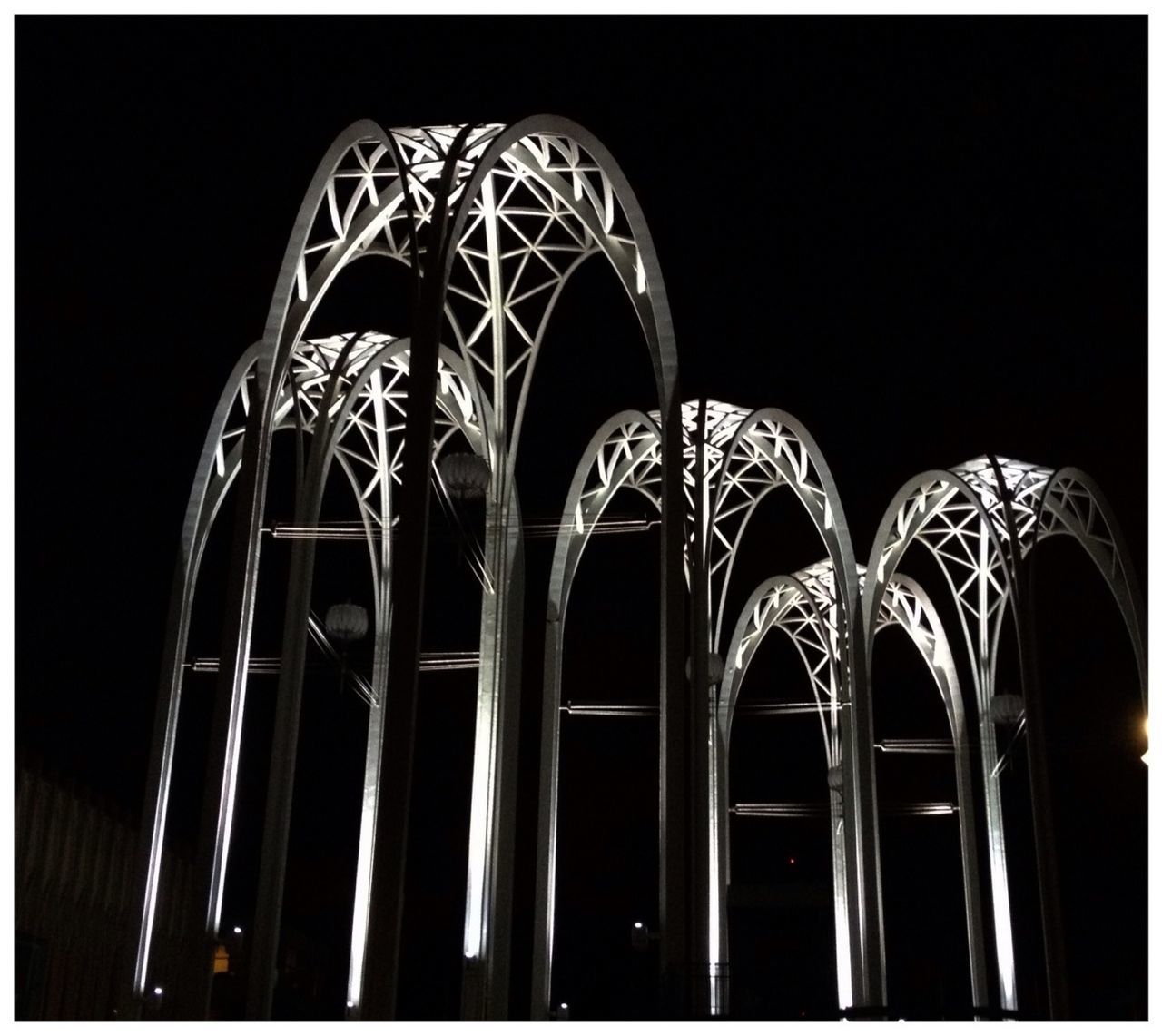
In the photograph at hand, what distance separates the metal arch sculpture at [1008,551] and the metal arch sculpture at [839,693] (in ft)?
2.47

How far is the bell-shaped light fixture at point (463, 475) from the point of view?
25.7 m

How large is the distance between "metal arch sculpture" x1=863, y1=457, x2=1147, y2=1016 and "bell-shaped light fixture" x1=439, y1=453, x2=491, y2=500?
12688 mm

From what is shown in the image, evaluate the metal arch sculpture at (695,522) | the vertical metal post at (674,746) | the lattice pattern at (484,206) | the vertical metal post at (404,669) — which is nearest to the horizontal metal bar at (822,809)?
the metal arch sculpture at (695,522)

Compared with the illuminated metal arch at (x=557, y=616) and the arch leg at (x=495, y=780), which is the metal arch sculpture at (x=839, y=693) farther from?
the arch leg at (x=495, y=780)

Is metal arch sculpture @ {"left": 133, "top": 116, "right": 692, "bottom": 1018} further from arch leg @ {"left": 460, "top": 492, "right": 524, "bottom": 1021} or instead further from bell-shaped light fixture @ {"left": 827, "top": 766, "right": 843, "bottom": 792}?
bell-shaped light fixture @ {"left": 827, "top": 766, "right": 843, "bottom": 792}

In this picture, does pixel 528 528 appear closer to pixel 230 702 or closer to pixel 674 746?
pixel 674 746

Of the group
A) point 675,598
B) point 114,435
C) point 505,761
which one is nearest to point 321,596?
point 114,435

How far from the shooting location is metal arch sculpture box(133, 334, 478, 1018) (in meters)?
26.4

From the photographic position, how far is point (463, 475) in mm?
25766

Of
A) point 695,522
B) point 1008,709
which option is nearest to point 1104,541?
point 1008,709

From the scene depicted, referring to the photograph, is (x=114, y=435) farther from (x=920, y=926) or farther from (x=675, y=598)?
(x=920, y=926)

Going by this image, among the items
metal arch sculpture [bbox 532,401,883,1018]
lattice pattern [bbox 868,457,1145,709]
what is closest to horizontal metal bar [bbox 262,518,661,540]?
metal arch sculpture [bbox 532,401,883,1018]

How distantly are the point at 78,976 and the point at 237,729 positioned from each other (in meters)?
24.2

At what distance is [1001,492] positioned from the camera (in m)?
32.5
